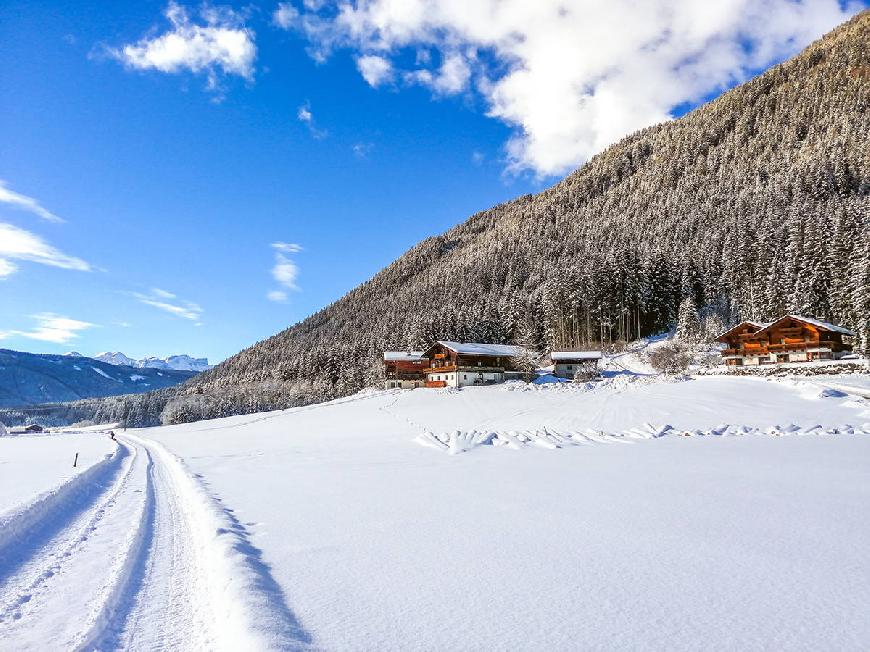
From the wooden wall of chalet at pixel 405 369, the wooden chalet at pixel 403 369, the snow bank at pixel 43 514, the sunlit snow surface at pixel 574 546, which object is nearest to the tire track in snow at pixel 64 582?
the snow bank at pixel 43 514

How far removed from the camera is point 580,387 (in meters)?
48.7

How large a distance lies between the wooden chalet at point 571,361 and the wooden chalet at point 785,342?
15.7 metres

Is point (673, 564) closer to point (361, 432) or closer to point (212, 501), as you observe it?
point (212, 501)

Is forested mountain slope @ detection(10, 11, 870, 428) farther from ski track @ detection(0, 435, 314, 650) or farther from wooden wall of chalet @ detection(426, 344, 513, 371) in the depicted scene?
ski track @ detection(0, 435, 314, 650)

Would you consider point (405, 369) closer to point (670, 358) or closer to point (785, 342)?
point (670, 358)

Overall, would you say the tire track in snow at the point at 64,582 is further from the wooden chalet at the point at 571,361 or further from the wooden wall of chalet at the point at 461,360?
the wooden chalet at the point at 571,361

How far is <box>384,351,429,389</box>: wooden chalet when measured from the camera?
3100 inches

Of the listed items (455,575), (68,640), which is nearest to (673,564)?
(455,575)

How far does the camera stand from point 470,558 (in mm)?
5699

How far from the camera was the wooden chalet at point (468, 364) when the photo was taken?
6672cm

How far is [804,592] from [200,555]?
7.42 m

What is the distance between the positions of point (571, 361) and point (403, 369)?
2840cm

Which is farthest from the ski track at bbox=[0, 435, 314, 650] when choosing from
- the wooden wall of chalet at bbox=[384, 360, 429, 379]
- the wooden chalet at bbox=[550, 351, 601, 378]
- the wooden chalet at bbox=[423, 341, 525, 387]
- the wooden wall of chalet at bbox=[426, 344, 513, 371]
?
the wooden wall of chalet at bbox=[384, 360, 429, 379]

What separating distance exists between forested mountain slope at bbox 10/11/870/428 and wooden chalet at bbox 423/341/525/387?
12290 millimetres
